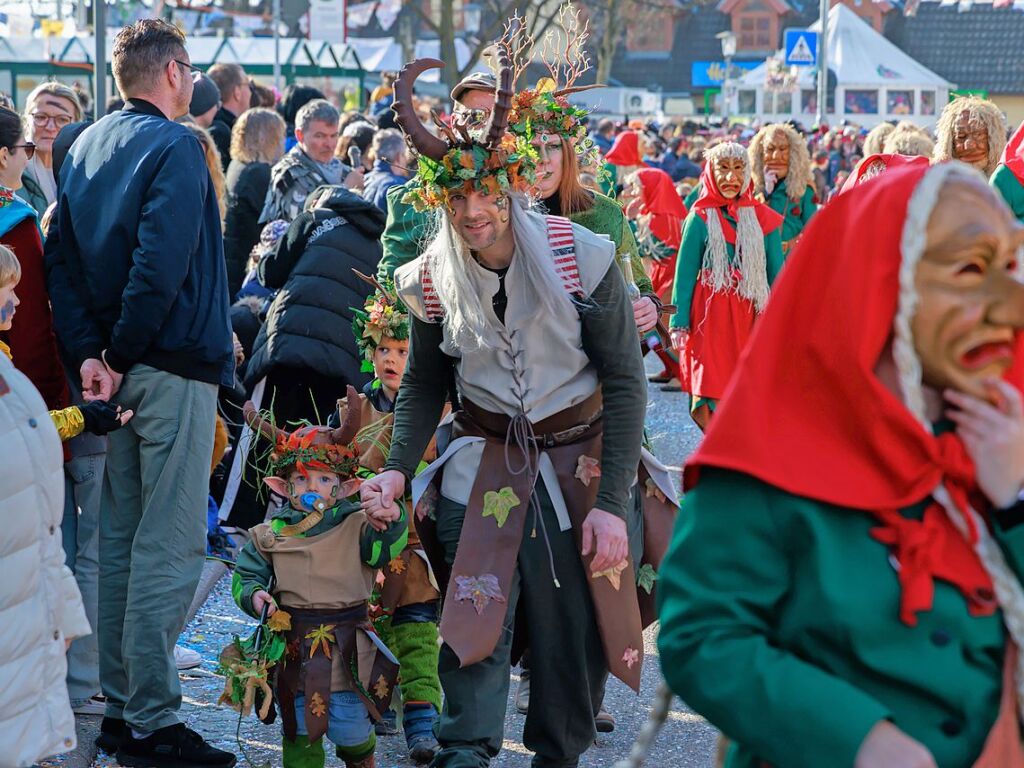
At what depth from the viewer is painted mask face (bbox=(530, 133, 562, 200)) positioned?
502 cm

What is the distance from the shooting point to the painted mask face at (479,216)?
390cm

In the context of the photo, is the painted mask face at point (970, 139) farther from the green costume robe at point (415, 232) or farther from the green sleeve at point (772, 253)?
the green costume robe at point (415, 232)

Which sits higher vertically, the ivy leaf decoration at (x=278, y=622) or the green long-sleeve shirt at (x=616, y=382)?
the green long-sleeve shirt at (x=616, y=382)

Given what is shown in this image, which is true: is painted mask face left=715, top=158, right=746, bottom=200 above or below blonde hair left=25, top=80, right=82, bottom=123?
below

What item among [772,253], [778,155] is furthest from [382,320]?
[778,155]

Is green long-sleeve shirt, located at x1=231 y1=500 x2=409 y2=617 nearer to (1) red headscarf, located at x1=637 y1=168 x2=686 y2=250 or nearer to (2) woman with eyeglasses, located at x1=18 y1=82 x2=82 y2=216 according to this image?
(2) woman with eyeglasses, located at x1=18 y1=82 x2=82 y2=216

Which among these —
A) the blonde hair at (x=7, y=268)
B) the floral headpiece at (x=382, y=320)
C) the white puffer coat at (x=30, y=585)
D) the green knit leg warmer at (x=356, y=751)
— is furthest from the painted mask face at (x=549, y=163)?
the white puffer coat at (x=30, y=585)

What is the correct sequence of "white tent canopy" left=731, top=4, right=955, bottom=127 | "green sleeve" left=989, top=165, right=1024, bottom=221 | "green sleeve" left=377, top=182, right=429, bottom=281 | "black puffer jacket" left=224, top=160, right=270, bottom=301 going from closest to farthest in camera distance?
"green sleeve" left=377, top=182, right=429, bottom=281, "green sleeve" left=989, top=165, right=1024, bottom=221, "black puffer jacket" left=224, top=160, right=270, bottom=301, "white tent canopy" left=731, top=4, right=955, bottom=127

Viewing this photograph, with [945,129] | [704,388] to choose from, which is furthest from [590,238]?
[704,388]

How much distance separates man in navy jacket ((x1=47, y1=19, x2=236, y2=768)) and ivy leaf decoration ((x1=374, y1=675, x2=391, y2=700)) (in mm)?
633

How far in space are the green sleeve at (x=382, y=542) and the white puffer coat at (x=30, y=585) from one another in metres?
1.07

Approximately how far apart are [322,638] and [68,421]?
3.21 ft

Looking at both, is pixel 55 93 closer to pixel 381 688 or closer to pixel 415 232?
pixel 415 232

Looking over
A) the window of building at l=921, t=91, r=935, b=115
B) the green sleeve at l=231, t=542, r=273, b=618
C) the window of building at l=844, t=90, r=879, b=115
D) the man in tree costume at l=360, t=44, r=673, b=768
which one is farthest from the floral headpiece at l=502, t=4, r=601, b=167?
the window of building at l=921, t=91, r=935, b=115
